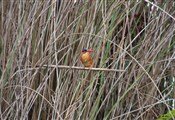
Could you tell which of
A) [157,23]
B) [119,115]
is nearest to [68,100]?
[119,115]

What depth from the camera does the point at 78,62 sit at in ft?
4.46

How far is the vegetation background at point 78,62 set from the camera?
1306 mm

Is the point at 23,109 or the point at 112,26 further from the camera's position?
the point at 112,26

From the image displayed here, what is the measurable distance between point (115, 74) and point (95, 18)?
0.20m

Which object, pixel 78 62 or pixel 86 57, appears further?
pixel 78 62

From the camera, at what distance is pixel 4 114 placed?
1330 millimetres

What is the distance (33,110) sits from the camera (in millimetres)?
1355

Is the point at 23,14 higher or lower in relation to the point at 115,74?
higher

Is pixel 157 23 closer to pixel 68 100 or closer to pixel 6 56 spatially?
pixel 68 100

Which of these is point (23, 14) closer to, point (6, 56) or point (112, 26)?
point (6, 56)

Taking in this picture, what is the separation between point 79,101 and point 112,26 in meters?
0.28

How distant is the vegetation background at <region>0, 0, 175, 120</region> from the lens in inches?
51.4

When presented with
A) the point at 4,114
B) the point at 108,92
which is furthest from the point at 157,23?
the point at 4,114

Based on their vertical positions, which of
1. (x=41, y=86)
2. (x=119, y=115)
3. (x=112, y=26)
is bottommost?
(x=119, y=115)
